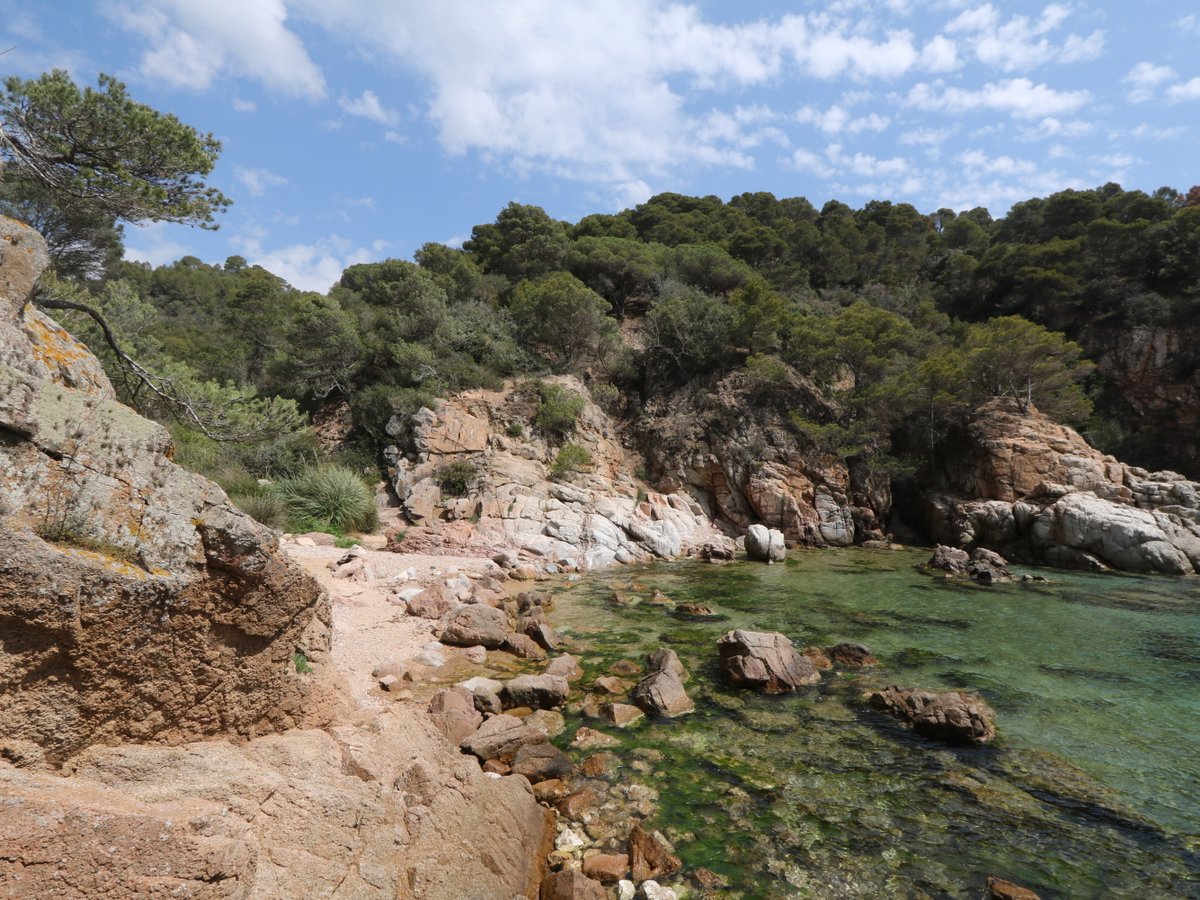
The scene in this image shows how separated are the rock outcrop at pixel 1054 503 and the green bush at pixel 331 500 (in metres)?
23.3

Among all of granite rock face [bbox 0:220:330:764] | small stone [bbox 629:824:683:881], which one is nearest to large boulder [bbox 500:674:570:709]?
small stone [bbox 629:824:683:881]

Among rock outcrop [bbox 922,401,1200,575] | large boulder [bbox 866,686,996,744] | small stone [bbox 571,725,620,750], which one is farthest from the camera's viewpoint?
rock outcrop [bbox 922,401,1200,575]

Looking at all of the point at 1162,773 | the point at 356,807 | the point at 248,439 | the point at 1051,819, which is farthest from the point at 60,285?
the point at 1162,773

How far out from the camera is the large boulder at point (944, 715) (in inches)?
242

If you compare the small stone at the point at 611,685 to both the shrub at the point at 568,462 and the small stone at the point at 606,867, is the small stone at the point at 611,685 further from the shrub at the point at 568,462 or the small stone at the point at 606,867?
the shrub at the point at 568,462

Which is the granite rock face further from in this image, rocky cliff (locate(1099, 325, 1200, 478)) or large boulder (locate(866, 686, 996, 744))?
rocky cliff (locate(1099, 325, 1200, 478))

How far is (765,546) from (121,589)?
19.2 meters

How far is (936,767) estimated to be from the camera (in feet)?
18.5

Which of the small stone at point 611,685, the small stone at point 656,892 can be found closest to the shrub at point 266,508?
the small stone at point 611,685

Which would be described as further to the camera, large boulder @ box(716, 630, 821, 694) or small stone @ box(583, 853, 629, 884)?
large boulder @ box(716, 630, 821, 694)

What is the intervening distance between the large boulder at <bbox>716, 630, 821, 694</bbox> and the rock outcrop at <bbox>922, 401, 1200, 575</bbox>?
18.2 metres

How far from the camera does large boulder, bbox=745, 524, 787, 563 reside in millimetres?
19844

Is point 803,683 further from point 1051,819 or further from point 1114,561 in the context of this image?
point 1114,561

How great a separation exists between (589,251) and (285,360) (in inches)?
802
